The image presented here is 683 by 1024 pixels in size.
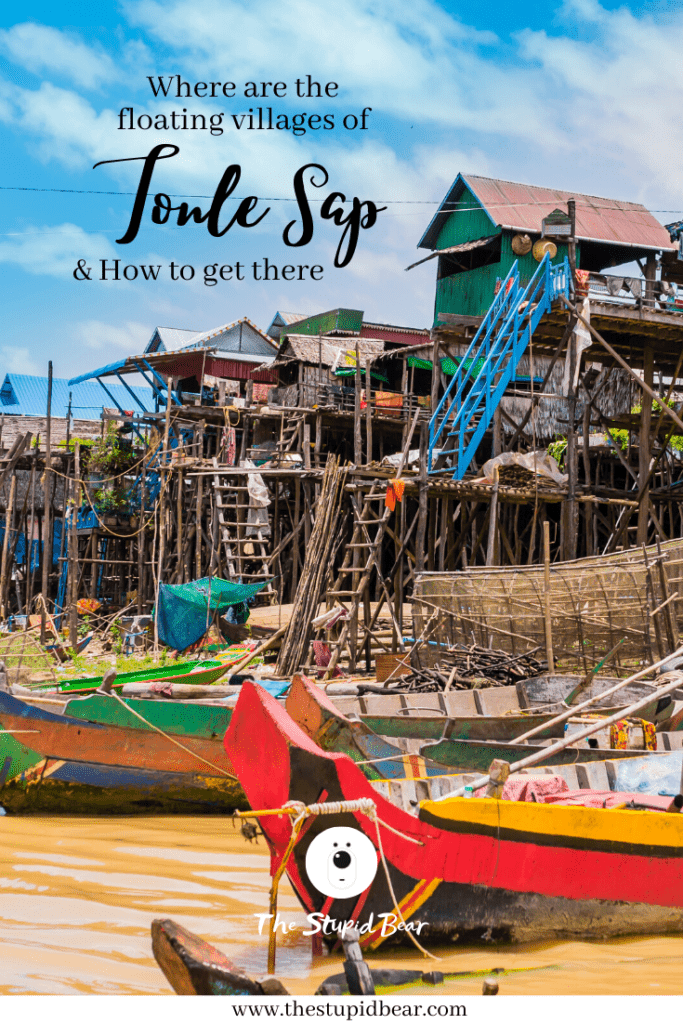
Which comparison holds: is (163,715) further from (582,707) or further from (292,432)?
(292,432)

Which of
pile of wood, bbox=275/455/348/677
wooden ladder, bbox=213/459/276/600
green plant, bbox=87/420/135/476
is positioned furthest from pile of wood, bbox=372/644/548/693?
green plant, bbox=87/420/135/476

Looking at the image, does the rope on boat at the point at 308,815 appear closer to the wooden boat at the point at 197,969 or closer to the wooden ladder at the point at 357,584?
the wooden boat at the point at 197,969

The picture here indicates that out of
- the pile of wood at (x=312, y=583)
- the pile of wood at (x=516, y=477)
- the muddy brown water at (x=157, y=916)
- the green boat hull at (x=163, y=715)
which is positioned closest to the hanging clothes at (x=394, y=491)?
the pile of wood at (x=312, y=583)

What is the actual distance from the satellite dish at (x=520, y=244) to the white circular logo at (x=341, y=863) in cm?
2124

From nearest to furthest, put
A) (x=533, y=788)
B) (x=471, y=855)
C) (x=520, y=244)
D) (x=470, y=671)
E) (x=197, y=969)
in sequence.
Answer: (x=197, y=969), (x=471, y=855), (x=533, y=788), (x=470, y=671), (x=520, y=244)

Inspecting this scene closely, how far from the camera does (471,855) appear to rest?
16.9 ft

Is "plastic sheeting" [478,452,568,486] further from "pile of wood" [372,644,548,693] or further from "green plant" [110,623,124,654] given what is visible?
"green plant" [110,623,124,654]

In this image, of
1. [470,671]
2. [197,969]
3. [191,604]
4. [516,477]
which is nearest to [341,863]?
[197,969]

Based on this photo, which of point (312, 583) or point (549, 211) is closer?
point (312, 583)

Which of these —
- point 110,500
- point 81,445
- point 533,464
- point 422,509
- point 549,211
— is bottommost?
point 110,500

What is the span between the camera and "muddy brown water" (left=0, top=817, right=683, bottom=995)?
4855 millimetres

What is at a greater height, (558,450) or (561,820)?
(558,450)

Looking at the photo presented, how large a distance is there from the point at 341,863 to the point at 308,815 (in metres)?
0.29

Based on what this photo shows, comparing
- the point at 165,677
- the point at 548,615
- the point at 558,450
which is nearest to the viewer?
the point at 548,615
